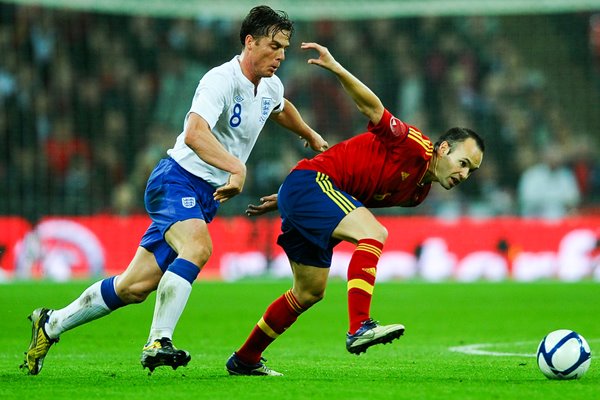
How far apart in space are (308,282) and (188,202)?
942 millimetres

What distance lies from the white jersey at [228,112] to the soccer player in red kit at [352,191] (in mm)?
440

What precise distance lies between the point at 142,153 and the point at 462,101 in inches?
282

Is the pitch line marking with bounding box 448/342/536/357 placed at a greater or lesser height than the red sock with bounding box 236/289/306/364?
greater

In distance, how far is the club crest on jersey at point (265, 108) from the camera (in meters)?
7.59

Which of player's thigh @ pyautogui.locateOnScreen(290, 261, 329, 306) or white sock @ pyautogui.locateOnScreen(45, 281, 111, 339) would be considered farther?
white sock @ pyautogui.locateOnScreen(45, 281, 111, 339)

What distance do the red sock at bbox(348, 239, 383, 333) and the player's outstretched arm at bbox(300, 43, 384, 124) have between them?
0.81 m

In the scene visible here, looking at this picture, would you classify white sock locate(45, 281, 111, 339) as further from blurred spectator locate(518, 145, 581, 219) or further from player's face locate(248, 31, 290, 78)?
blurred spectator locate(518, 145, 581, 219)

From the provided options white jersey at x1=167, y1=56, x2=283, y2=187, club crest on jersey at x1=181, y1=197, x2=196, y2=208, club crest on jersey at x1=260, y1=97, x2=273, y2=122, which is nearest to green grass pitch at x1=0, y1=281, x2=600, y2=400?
club crest on jersey at x1=181, y1=197, x2=196, y2=208

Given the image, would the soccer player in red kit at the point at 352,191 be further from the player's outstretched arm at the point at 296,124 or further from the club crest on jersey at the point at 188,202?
the player's outstretched arm at the point at 296,124

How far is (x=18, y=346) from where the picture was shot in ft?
32.6

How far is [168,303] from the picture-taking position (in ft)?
22.0

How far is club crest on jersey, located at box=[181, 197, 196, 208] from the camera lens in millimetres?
7168

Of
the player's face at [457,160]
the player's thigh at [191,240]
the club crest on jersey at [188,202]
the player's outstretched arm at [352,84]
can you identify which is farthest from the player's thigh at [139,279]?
the player's face at [457,160]

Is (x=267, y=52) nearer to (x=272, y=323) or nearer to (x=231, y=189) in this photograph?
(x=231, y=189)
